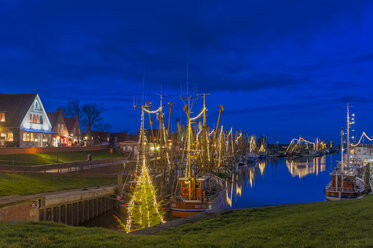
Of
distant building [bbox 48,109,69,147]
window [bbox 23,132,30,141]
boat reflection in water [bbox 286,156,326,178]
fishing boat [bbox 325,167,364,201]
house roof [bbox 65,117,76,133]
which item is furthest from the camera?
house roof [bbox 65,117,76,133]

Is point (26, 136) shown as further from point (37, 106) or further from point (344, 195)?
point (344, 195)

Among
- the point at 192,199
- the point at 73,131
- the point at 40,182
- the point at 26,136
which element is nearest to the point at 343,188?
the point at 192,199

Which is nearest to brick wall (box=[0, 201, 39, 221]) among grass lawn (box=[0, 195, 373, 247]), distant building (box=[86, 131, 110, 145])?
grass lawn (box=[0, 195, 373, 247])

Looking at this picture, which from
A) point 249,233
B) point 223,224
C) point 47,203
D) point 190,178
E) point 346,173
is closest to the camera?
point 249,233

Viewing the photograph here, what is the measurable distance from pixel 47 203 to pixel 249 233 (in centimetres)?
1764

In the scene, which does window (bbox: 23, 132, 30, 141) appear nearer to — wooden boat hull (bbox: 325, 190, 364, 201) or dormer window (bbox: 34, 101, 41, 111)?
dormer window (bbox: 34, 101, 41, 111)

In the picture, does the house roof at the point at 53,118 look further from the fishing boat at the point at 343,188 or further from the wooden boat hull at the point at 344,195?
the wooden boat hull at the point at 344,195

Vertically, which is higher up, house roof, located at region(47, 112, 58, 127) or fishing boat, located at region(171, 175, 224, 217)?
house roof, located at region(47, 112, 58, 127)

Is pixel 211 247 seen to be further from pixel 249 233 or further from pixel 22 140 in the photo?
pixel 22 140

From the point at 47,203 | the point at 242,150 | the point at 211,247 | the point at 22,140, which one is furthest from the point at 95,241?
the point at 242,150

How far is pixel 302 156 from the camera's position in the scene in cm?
16812

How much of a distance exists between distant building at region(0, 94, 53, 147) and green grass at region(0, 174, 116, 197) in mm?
27572

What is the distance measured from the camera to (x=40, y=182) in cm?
3058

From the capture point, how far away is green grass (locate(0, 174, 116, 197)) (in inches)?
975
